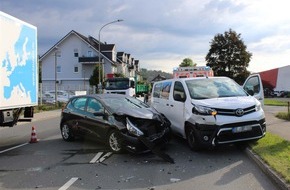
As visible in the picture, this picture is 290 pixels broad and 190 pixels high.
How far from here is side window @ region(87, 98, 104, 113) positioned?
1043cm

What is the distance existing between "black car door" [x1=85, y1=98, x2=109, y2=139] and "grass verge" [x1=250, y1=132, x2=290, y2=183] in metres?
3.74

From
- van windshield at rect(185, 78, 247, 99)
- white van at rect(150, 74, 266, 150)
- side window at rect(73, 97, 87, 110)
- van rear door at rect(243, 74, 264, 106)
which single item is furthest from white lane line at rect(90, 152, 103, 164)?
van rear door at rect(243, 74, 264, 106)

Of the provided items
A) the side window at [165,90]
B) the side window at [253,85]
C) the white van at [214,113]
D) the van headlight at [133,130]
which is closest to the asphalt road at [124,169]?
the white van at [214,113]

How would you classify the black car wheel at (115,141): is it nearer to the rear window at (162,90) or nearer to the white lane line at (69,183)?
the white lane line at (69,183)

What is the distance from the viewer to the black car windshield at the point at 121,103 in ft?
33.5

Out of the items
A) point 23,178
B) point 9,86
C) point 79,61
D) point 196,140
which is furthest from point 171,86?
point 79,61

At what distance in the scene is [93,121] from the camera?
34.3ft

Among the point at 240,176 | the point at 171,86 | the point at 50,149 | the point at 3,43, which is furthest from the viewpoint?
the point at 171,86

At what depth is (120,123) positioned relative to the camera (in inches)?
368

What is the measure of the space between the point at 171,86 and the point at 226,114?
3.03m

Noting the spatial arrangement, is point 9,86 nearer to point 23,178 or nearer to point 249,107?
point 23,178

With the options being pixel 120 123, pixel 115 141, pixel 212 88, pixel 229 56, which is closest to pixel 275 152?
pixel 212 88

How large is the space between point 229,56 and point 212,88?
228ft

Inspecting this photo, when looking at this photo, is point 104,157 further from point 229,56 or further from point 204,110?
point 229,56
